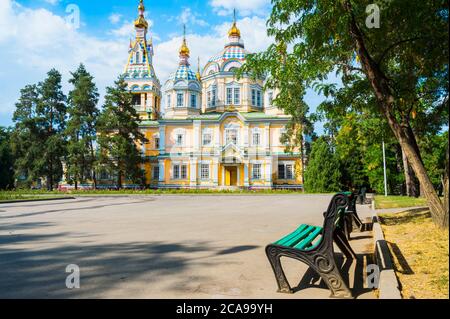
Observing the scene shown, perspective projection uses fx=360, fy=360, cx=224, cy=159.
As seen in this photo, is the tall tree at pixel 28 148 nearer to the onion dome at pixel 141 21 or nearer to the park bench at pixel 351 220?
the onion dome at pixel 141 21

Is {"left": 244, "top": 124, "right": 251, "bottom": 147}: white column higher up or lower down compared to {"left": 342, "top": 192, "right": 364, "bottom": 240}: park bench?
higher up

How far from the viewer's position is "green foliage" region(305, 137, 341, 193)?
34344mm

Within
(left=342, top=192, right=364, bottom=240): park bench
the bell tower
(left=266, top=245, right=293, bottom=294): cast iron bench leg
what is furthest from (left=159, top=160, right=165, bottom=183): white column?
(left=266, top=245, right=293, bottom=294): cast iron bench leg

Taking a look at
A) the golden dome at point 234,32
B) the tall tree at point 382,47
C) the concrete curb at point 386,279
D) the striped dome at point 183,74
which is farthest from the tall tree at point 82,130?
the concrete curb at point 386,279

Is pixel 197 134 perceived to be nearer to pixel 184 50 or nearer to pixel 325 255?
pixel 184 50

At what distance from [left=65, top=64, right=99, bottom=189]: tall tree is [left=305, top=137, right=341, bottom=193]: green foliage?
2401 cm

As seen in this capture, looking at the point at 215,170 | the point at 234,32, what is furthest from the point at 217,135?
the point at 234,32

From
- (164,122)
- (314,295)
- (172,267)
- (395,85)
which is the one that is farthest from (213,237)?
(164,122)

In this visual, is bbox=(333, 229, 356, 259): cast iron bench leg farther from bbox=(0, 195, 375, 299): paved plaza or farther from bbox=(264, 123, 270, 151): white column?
bbox=(264, 123, 270, 151): white column

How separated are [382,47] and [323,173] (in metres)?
26.6

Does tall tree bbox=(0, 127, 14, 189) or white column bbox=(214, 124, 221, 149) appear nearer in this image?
white column bbox=(214, 124, 221, 149)

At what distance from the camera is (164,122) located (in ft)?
152

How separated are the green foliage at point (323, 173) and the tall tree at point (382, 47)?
25.6 m

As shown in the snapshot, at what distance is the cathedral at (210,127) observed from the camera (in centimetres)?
4338
